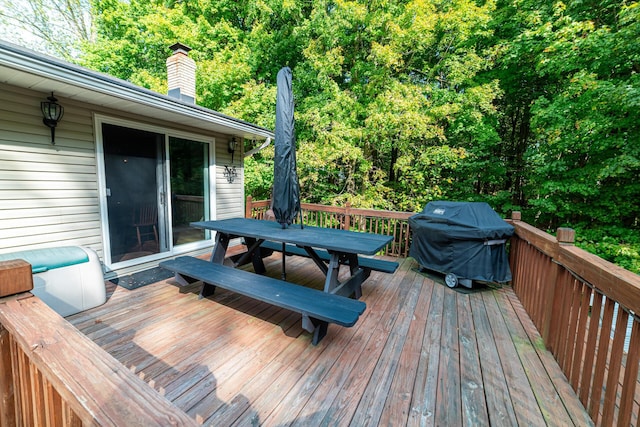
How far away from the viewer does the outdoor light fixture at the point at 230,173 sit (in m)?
5.27

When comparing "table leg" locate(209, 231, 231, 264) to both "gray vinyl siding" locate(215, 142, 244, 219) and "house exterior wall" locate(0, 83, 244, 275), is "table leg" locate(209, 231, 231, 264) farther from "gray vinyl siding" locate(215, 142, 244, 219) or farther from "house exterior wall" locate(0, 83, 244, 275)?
"gray vinyl siding" locate(215, 142, 244, 219)

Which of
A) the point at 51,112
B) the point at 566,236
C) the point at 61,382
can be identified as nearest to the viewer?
the point at 61,382

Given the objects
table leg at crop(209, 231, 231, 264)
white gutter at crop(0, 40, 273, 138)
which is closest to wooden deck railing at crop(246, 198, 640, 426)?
table leg at crop(209, 231, 231, 264)

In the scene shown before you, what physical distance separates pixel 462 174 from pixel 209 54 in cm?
918

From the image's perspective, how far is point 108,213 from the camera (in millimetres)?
3580

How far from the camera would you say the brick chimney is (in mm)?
4863

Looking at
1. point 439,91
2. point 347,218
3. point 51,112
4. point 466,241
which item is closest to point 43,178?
point 51,112

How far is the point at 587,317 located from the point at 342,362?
175 cm

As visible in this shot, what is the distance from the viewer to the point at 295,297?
2.36 m

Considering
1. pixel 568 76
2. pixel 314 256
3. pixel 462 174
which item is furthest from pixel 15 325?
pixel 462 174

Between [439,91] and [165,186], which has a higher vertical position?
[439,91]

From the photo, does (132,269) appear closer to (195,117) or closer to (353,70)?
(195,117)

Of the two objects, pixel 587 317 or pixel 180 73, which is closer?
pixel 587 317

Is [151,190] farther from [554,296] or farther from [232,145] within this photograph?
[554,296]
